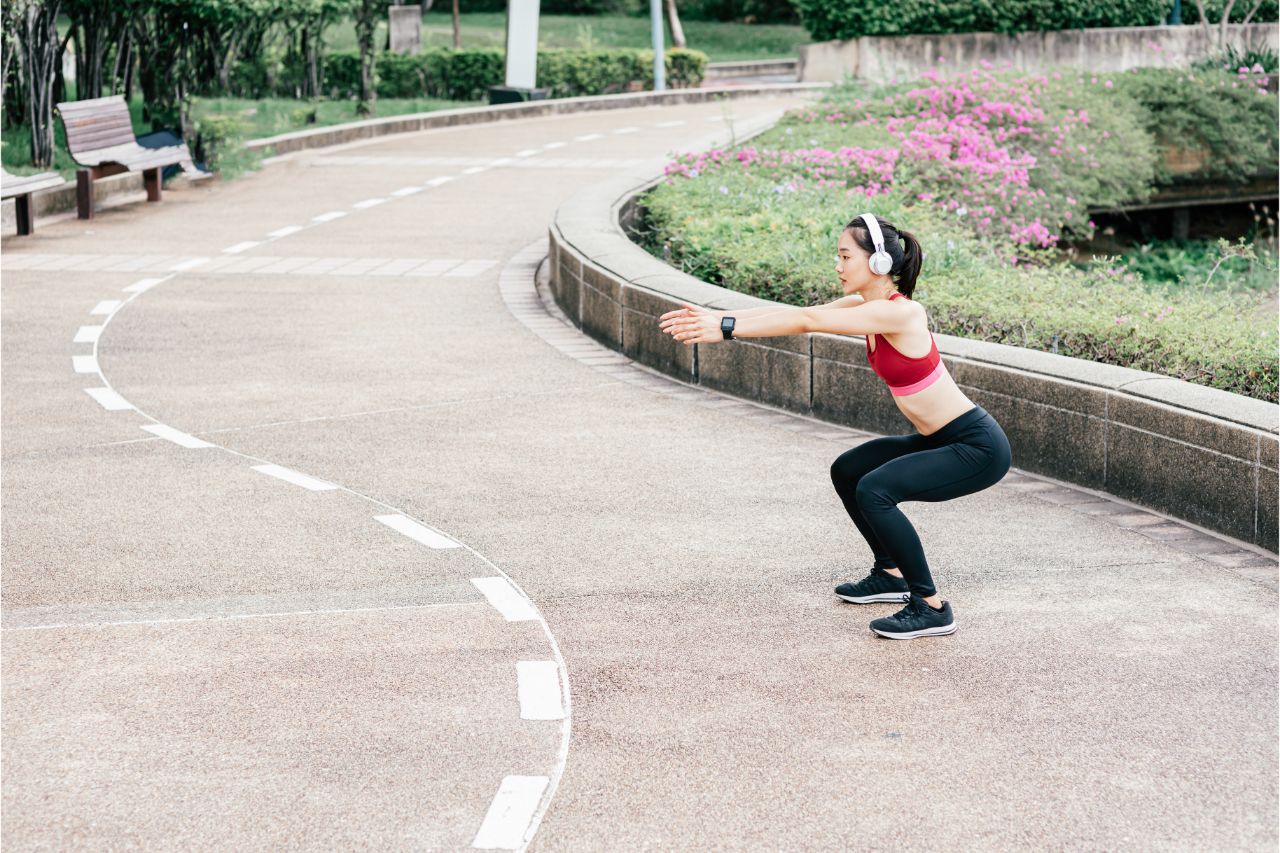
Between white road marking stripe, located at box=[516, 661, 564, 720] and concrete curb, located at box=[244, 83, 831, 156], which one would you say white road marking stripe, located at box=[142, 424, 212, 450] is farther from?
concrete curb, located at box=[244, 83, 831, 156]

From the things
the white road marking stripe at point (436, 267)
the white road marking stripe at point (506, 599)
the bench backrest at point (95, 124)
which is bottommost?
the white road marking stripe at point (506, 599)

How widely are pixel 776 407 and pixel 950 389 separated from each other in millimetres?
3553

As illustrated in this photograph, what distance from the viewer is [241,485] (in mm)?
7863

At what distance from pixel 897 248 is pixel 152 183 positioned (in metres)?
14.8

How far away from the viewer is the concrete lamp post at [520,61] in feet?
104

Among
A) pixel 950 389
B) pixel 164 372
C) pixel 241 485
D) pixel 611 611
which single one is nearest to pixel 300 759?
pixel 611 611

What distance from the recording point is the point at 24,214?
53.1 feet

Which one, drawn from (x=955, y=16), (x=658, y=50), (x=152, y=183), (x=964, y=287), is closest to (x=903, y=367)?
(x=964, y=287)

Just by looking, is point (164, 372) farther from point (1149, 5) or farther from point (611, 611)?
point (1149, 5)

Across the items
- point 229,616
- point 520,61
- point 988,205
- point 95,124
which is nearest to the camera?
point 229,616

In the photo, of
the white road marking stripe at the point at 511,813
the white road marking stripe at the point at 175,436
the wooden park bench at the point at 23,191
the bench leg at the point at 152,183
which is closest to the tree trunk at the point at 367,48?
the bench leg at the point at 152,183

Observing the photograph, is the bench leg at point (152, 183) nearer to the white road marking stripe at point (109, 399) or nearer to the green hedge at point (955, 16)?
the white road marking stripe at point (109, 399)

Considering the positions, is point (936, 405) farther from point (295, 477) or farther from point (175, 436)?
point (175, 436)

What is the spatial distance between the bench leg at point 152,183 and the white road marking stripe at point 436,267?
550 cm
